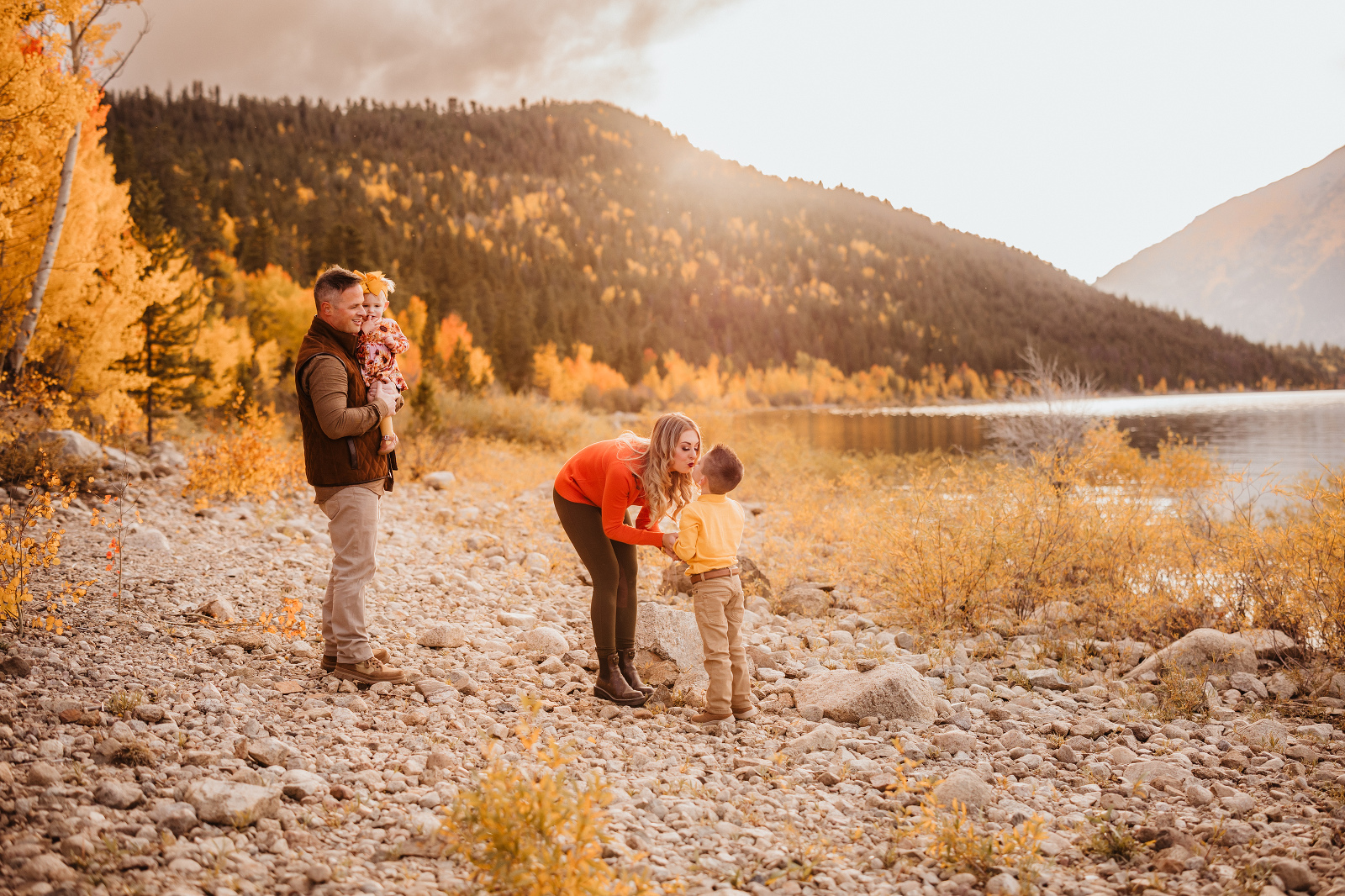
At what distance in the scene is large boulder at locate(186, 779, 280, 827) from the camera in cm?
267

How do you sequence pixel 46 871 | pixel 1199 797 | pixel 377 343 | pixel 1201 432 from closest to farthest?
1. pixel 46 871
2. pixel 1199 797
3. pixel 377 343
4. pixel 1201 432

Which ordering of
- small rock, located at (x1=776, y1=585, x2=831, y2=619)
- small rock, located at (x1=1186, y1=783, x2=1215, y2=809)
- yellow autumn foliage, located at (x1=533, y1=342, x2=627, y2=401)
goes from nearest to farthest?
small rock, located at (x1=1186, y1=783, x2=1215, y2=809) < small rock, located at (x1=776, y1=585, x2=831, y2=619) < yellow autumn foliage, located at (x1=533, y1=342, x2=627, y2=401)

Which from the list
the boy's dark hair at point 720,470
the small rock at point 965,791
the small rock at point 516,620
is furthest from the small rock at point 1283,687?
the small rock at point 516,620

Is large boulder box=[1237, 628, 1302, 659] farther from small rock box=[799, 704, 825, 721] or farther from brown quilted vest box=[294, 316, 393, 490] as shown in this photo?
brown quilted vest box=[294, 316, 393, 490]

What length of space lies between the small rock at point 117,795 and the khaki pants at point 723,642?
8.43 ft

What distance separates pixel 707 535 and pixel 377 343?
220cm

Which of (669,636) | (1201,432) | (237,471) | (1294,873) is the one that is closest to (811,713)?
(669,636)

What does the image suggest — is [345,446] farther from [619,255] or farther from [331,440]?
[619,255]

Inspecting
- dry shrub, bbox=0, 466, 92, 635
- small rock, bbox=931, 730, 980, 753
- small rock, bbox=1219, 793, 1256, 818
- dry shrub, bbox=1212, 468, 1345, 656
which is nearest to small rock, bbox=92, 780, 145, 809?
dry shrub, bbox=0, 466, 92, 635

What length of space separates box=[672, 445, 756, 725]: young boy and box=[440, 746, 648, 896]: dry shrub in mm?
1492

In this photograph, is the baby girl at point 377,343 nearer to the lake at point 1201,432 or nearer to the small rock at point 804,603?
the small rock at point 804,603

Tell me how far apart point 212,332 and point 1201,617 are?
74.8 feet

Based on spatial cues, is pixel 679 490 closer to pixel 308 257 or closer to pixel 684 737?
pixel 684 737

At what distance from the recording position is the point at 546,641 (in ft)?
17.3
